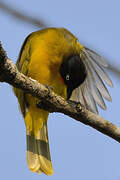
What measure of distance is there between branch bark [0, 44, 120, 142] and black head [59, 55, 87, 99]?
104 centimetres

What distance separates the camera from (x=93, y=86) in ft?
16.2

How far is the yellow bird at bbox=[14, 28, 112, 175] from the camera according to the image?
4301 millimetres

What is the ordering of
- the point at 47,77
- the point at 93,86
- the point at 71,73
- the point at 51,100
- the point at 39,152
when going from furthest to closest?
1. the point at 93,86
2. the point at 39,152
3. the point at 71,73
4. the point at 47,77
5. the point at 51,100

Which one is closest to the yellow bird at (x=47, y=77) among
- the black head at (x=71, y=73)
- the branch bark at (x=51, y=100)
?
the black head at (x=71, y=73)

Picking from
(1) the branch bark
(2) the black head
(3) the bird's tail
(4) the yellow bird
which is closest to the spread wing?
(4) the yellow bird

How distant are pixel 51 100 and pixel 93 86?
71.6 inches

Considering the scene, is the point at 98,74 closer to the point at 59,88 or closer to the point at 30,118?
the point at 59,88

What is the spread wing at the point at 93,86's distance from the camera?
472 centimetres

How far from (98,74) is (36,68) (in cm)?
121

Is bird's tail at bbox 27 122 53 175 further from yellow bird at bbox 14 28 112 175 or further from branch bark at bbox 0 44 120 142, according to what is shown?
branch bark at bbox 0 44 120 142

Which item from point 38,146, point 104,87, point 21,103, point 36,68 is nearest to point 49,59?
point 36,68

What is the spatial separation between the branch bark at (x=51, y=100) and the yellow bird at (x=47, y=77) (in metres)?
1.05

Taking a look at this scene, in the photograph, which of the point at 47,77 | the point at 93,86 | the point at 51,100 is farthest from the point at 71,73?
the point at 51,100

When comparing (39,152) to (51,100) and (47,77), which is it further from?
(51,100)
